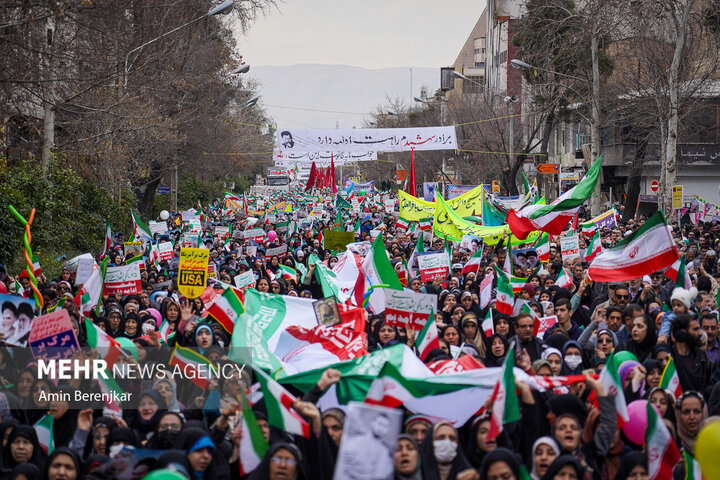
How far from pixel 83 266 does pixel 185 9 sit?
64.3 feet

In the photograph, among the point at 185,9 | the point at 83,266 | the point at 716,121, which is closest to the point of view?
the point at 83,266

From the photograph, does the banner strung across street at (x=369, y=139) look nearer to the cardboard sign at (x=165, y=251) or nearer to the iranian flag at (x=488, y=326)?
the cardboard sign at (x=165, y=251)

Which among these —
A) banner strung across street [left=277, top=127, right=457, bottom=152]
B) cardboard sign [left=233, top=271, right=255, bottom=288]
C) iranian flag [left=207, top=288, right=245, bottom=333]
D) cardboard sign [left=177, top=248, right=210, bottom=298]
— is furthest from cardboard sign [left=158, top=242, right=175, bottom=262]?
banner strung across street [left=277, top=127, right=457, bottom=152]

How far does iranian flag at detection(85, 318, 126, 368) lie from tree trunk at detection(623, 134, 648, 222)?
34.5 m

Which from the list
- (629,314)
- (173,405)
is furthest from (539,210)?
(173,405)

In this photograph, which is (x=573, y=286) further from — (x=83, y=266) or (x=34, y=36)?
(x=34, y=36)

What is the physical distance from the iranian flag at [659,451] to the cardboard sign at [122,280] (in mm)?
8329

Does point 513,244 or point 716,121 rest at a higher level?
point 716,121

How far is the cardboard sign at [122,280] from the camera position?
1301 centimetres

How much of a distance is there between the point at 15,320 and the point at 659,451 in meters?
5.49

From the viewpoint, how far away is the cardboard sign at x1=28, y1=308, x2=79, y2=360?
26.5ft

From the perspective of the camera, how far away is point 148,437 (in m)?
6.60

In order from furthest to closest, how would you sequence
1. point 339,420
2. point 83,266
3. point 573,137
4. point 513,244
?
point 573,137
point 513,244
point 83,266
point 339,420

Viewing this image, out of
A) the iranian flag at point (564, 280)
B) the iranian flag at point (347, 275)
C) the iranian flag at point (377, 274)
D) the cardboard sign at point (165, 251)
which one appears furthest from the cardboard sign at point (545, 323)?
the cardboard sign at point (165, 251)
